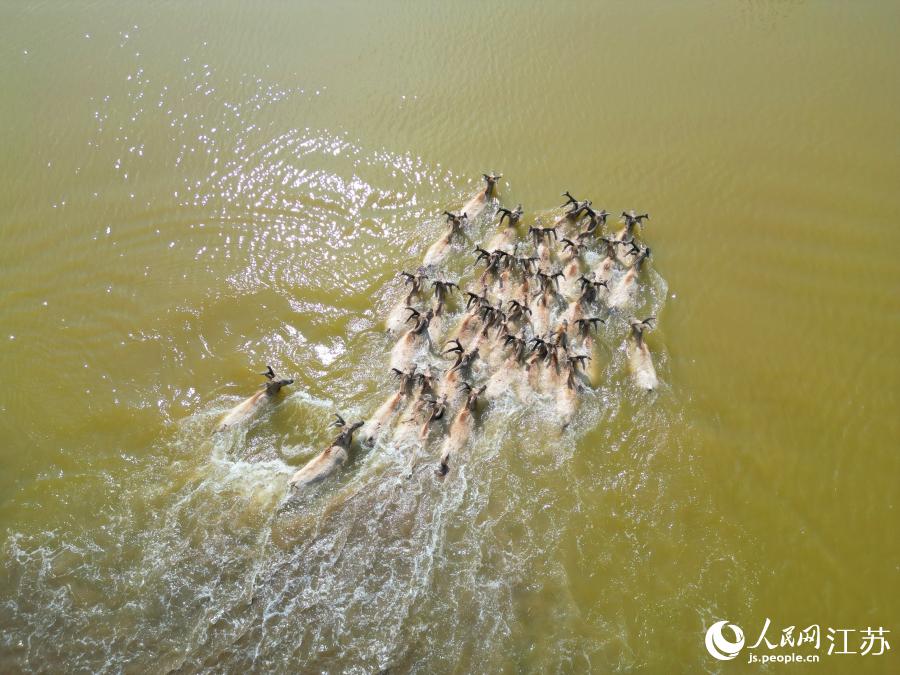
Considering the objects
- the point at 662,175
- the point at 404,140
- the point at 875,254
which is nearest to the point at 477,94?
the point at 404,140

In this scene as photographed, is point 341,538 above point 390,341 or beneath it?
beneath

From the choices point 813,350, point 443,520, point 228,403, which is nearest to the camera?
point 443,520

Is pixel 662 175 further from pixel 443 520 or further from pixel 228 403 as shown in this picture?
pixel 228 403

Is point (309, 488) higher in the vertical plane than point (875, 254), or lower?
lower

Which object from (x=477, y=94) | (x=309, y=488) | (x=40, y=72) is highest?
(x=477, y=94)

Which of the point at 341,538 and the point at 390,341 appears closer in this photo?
the point at 341,538

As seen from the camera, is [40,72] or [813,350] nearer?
[813,350]

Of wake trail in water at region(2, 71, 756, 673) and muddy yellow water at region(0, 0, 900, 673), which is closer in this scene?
wake trail in water at region(2, 71, 756, 673)

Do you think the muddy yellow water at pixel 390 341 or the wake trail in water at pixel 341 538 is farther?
the muddy yellow water at pixel 390 341
